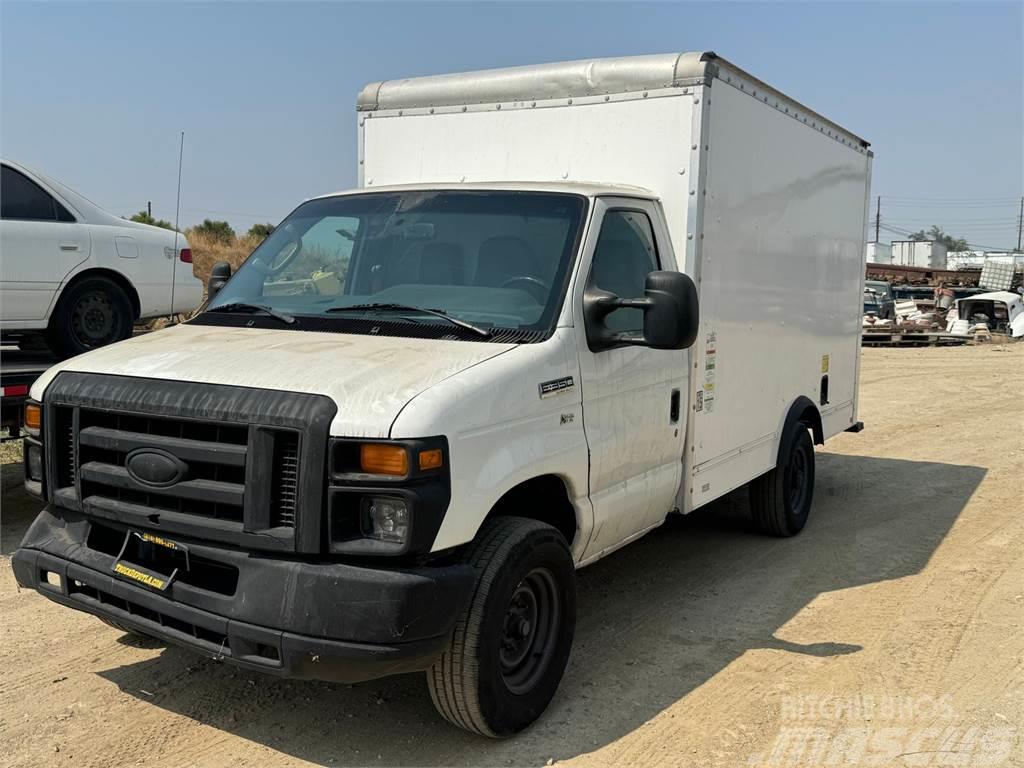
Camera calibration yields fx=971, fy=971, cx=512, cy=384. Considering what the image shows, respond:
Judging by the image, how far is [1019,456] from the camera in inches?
412

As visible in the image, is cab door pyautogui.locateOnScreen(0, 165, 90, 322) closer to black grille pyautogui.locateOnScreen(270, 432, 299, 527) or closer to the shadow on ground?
the shadow on ground

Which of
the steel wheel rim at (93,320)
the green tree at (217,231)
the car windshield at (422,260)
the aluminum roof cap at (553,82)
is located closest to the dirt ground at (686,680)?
the steel wheel rim at (93,320)

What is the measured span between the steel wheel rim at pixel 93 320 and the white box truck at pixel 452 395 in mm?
2897

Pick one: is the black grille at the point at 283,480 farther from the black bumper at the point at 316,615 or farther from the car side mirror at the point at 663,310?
the car side mirror at the point at 663,310

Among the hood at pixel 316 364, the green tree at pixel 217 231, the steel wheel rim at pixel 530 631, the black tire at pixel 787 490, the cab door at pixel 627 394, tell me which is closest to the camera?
the hood at pixel 316 364

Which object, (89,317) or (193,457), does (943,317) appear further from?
(193,457)

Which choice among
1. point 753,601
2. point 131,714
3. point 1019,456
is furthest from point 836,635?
point 1019,456

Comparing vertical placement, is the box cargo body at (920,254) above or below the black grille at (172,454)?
above

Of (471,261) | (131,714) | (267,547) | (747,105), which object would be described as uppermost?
(747,105)

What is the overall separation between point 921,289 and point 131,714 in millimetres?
50942

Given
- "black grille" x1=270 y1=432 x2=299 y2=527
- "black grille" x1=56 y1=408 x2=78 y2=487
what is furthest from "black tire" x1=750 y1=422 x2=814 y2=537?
"black grille" x1=56 y1=408 x2=78 y2=487

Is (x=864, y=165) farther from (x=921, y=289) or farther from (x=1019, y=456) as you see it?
(x=921, y=289)

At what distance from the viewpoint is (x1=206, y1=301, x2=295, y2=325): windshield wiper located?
177 inches

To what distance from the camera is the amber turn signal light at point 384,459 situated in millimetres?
3375
